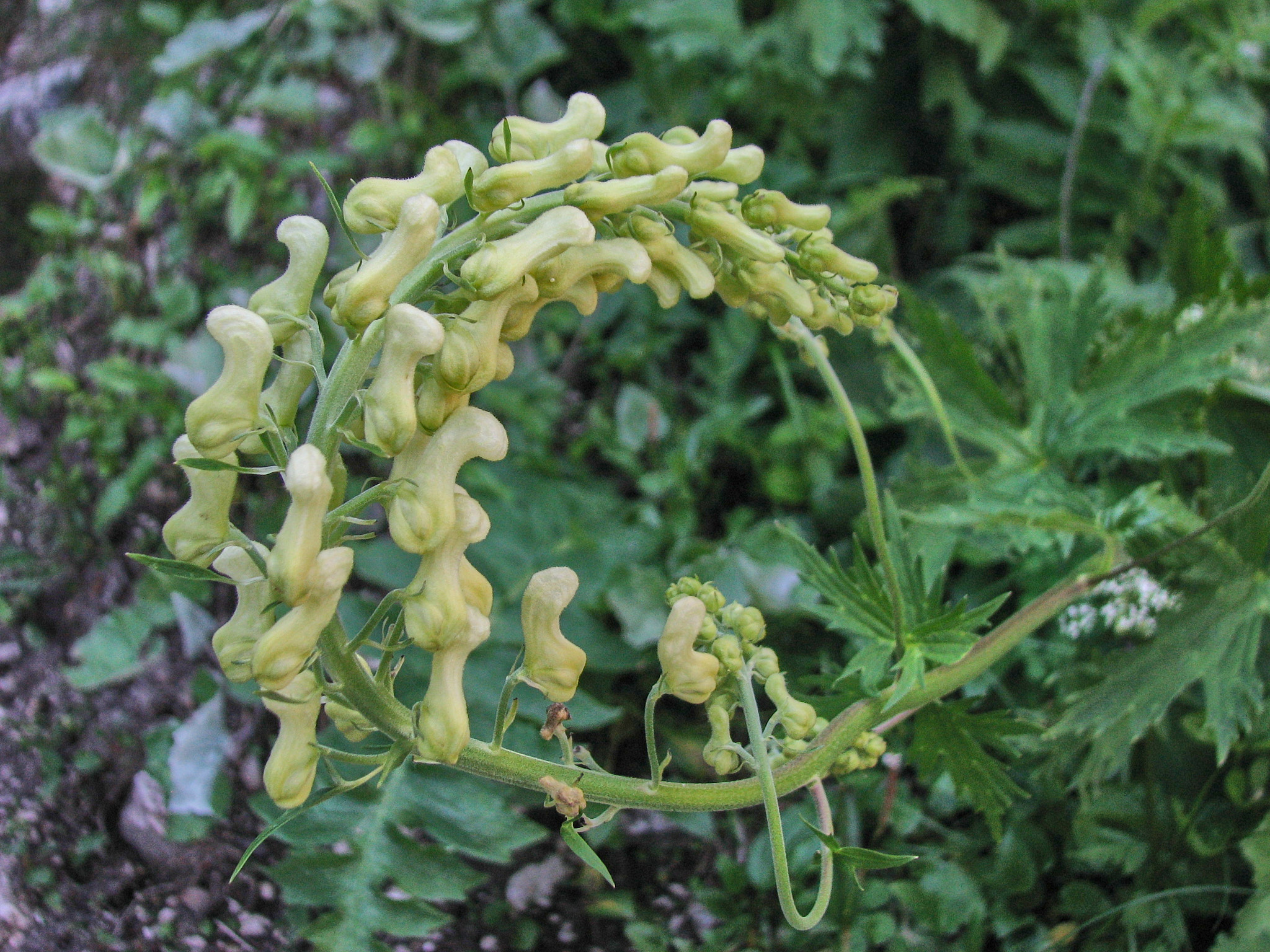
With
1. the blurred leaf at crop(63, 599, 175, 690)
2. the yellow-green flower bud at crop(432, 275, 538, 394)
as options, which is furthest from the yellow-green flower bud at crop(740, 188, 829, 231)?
the blurred leaf at crop(63, 599, 175, 690)

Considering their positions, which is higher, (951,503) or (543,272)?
(543,272)

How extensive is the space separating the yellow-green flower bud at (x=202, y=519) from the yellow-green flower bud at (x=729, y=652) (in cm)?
43

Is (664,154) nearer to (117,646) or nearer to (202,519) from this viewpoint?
(202,519)

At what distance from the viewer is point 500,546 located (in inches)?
64.2

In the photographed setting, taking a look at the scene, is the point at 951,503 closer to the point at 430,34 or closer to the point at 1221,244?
the point at 1221,244

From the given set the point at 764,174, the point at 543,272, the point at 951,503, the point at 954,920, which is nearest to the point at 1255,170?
the point at 764,174

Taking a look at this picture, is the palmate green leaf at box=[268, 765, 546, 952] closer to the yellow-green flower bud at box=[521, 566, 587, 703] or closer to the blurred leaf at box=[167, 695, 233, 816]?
the blurred leaf at box=[167, 695, 233, 816]

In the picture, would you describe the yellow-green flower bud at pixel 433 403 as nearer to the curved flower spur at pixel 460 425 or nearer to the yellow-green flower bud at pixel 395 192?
the curved flower spur at pixel 460 425

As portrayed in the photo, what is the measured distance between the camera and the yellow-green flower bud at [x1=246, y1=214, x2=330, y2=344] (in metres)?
0.85

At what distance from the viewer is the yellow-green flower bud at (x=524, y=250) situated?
0.78 meters

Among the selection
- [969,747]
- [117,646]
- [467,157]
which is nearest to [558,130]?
[467,157]

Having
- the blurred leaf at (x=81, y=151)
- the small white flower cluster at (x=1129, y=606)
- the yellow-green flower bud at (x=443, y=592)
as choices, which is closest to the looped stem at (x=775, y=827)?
the yellow-green flower bud at (x=443, y=592)

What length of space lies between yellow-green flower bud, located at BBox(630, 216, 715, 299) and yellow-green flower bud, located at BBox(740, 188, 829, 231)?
0.22 feet

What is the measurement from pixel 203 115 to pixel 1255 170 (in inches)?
91.8
